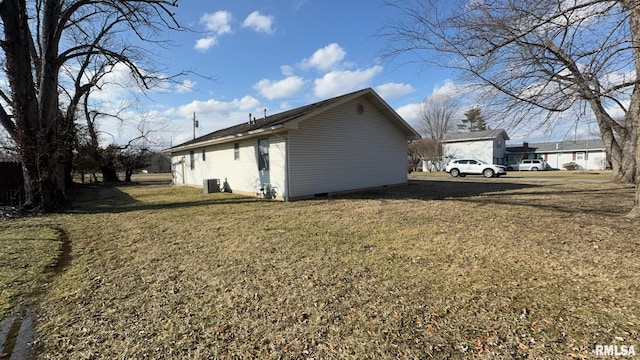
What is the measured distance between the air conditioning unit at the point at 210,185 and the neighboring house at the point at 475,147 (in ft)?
100

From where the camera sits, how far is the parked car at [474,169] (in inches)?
916

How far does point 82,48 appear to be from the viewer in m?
11.1

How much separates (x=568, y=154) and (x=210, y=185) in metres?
44.7

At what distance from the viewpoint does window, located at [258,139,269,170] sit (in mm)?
11719

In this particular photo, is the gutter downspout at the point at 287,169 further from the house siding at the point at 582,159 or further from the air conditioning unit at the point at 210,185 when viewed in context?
the house siding at the point at 582,159

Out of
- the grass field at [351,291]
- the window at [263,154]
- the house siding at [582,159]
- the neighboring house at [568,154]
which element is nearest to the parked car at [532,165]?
the neighboring house at [568,154]

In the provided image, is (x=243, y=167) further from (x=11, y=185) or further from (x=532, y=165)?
(x=532, y=165)

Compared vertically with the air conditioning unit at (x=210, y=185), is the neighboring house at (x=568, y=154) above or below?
above

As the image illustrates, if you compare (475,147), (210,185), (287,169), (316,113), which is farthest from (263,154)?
(475,147)

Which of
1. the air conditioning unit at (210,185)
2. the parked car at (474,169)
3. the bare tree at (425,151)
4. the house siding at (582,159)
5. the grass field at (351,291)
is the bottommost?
the grass field at (351,291)

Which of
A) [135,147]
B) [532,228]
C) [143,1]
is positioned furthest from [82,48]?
[135,147]

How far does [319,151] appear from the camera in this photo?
38.3 ft

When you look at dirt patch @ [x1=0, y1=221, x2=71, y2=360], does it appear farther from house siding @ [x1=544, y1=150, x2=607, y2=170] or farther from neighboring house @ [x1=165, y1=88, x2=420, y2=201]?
house siding @ [x1=544, y1=150, x2=607, y2=170]

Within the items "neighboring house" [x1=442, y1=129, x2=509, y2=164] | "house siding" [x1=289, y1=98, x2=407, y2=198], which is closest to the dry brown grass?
"house siding" [x1=289, y1=98, x2=407, y2=198]
